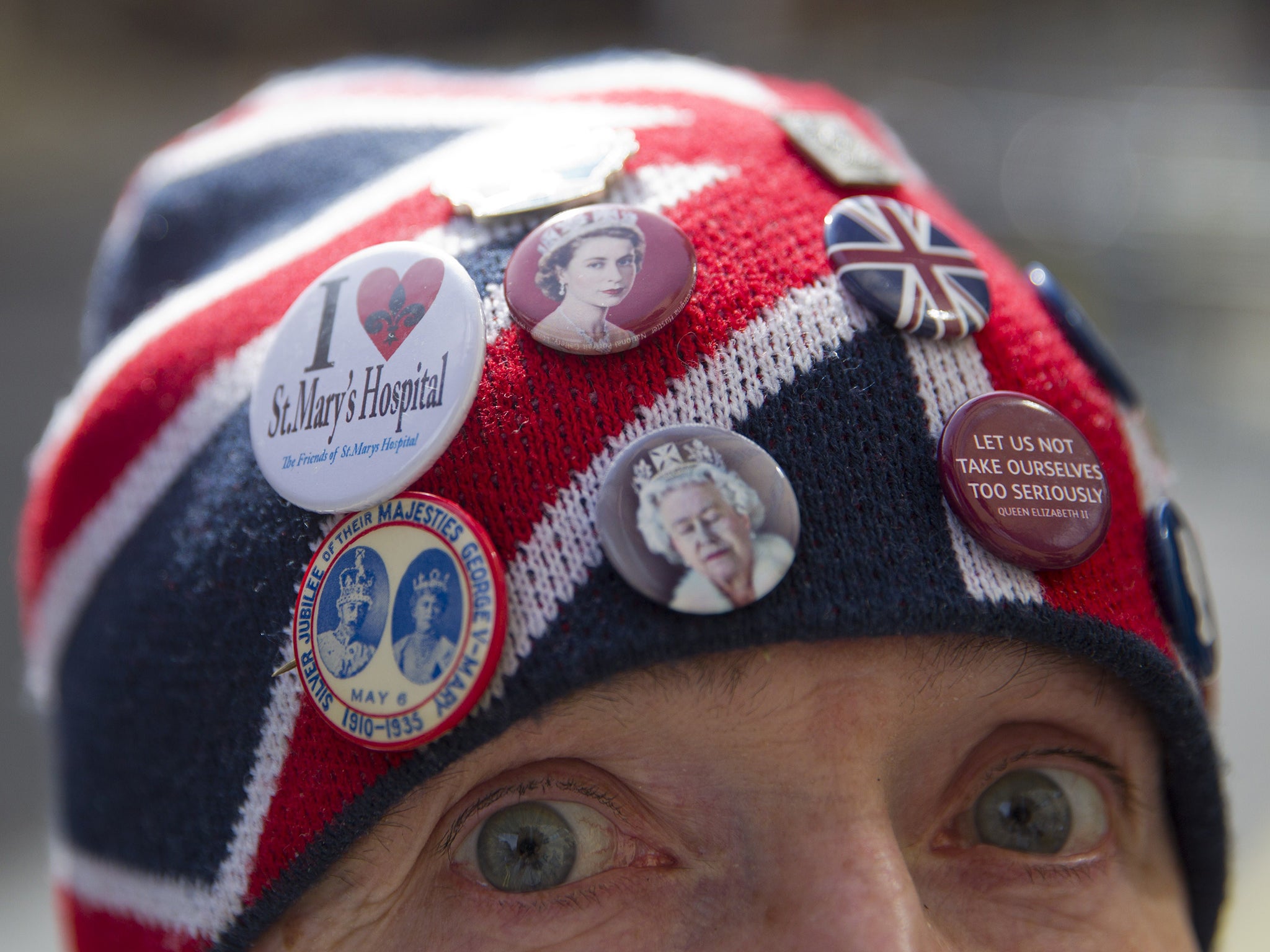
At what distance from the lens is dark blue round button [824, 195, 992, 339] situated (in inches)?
34.6

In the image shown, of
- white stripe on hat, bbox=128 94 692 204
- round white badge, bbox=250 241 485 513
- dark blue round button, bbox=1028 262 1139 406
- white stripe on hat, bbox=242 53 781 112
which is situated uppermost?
white stripe on hat, bbox=242 53 781 112

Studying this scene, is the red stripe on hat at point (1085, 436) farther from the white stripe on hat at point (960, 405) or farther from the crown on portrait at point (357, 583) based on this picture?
the crown on portrait at point (357, 583)

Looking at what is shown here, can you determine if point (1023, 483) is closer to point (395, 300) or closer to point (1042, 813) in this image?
point (1042, 813)

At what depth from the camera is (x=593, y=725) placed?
0.80 m

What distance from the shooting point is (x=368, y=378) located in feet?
2.73

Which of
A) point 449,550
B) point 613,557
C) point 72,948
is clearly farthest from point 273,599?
point 72,948

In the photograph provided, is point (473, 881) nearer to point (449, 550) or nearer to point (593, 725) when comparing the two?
point (593, 725)

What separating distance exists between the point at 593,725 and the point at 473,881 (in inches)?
7.2

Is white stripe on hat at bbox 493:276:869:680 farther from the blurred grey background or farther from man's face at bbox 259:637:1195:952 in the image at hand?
the blurred grey background

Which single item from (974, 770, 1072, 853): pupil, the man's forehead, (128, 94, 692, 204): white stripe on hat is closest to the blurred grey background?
(974, 770, 1072, 853): pupil

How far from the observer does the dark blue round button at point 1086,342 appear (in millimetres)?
1031

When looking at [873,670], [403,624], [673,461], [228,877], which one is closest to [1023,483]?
[873,670]

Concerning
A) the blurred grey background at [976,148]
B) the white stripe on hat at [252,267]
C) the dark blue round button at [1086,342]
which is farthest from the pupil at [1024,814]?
the blurred grey background at [976,148]

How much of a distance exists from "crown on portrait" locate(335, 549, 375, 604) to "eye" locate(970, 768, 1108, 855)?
1.95ft
